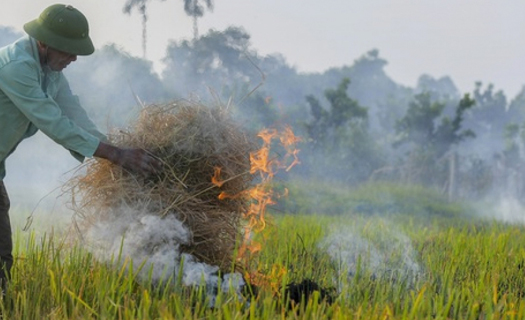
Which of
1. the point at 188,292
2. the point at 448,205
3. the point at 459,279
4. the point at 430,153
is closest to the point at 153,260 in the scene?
the point at 188,292

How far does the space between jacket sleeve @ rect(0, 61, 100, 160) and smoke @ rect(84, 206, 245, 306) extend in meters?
0.41

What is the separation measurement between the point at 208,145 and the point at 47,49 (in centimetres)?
97

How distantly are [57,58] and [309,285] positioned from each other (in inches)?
68.8

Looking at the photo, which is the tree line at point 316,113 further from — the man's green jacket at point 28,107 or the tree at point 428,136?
the man's green jacket at point 28,107

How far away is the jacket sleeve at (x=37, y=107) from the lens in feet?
12.1

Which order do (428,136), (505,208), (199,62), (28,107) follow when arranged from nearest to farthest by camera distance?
1. (28,107)
2. (199,62)
3. (505,208)
4. (428,136)

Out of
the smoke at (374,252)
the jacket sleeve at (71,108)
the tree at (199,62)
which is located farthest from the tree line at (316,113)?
the smoke at (374,252)

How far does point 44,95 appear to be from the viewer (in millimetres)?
3752

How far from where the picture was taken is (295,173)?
60.3 feet

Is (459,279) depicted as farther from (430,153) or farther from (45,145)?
(430,153)

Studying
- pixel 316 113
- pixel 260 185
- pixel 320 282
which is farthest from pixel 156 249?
pixel 316 113

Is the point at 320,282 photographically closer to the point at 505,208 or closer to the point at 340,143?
the point at 340,143

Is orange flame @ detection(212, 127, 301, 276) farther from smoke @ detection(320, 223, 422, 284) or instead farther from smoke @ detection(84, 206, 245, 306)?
smoke @ detection(320, 223, 422, 284)

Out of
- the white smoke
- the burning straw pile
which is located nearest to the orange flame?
the burning straw pile
